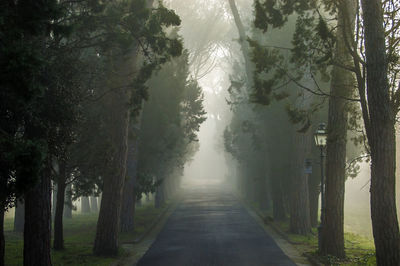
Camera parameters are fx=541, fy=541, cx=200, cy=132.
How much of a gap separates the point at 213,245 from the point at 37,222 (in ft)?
27.0

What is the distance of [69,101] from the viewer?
38.0 feet

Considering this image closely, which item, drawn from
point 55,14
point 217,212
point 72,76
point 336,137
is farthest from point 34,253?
point 217,212

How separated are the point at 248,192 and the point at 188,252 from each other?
30739mm

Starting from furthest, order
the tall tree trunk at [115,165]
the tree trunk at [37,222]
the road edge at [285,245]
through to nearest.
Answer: the tall tree trunk at [115,165]
the road edge at [285,245]
the tree trunk at [37,222]

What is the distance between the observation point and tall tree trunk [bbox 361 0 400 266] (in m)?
10.8

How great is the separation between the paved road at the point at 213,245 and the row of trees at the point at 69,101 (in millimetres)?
2032

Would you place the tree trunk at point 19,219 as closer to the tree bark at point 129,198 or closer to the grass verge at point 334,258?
the tree bark at point 129,198

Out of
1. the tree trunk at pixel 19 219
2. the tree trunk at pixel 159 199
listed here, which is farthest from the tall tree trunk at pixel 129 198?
the tree trunk at pixel 159 199

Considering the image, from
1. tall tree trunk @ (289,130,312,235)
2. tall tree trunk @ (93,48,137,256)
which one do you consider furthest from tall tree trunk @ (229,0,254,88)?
tall tree trunk @ (93,48,137,256)

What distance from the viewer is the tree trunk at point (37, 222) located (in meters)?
11.4

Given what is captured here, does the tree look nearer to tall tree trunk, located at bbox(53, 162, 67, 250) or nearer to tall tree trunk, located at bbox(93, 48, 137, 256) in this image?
tall tree trunk, located at bbox(93, 48, 137, 256)

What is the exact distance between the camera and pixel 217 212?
111ft

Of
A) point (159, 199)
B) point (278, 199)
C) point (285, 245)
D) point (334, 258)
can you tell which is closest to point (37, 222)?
point (334, 258)

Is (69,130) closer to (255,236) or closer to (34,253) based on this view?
(34,253)
